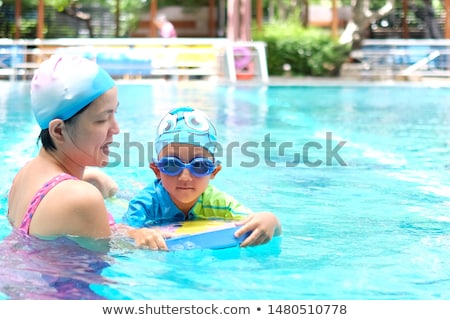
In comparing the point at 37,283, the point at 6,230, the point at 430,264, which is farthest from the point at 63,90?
the point at 430,264

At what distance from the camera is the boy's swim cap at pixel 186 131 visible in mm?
3545

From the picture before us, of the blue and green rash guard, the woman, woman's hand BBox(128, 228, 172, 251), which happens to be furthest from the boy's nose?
the woman

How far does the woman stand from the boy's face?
20.8 inches

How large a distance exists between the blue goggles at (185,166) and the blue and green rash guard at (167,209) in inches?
7.9

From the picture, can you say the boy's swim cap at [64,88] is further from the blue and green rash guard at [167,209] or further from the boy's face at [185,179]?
the blue and green rash guard at [167,209]

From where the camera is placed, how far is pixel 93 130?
2953 millimetres

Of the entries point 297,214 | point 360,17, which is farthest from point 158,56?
point 297,214

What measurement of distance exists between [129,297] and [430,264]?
1.32m

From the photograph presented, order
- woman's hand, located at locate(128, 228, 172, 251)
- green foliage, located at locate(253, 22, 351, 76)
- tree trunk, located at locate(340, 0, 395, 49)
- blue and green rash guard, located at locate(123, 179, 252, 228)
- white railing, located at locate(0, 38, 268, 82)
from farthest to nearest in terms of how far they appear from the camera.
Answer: tree trunk, located at locate(340, 0, 395, 49)
green foliage, located at locate(253, 22, 351, 76)
white railing, located at locate(0, 38, 268, 82)
blue and green rash guard, located at locate(123, 179, 252, 228)
woman's hand, located at locate(128, 228, 172, 251)

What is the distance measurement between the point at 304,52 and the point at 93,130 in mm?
18490

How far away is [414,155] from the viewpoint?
7262 mm

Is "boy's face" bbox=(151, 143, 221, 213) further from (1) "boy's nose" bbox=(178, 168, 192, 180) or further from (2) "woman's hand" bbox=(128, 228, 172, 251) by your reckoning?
(2) "woman's hand" bbox=(128, 228, 172, 251)

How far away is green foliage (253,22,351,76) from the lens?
823 inches

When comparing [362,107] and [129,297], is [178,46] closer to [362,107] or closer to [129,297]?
[362,107]
